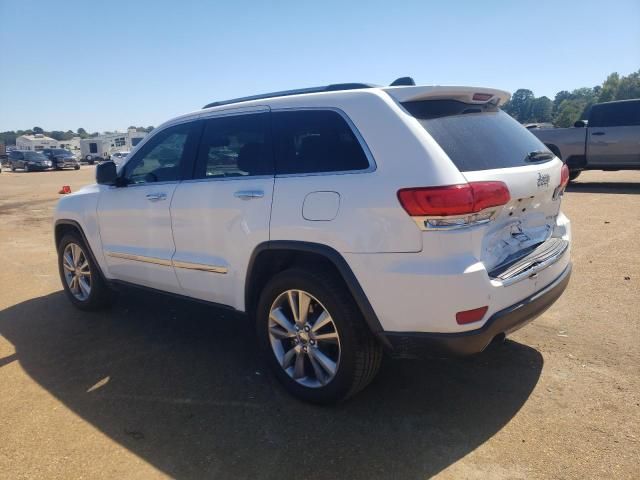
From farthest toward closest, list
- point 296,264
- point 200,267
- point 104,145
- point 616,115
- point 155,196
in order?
1. point 104,145
2. point 616,115
3. point 155,196
4. point 200,267
5. point 296,264

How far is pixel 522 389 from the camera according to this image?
324cm

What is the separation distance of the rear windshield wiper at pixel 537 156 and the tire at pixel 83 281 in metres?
3.95

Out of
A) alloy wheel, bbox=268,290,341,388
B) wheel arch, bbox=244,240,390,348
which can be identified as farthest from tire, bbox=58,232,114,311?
alloy wheel, bbox=268,290,341,388

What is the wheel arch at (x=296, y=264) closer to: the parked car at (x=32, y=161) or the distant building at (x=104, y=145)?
the parked car at (x=32, y=161)

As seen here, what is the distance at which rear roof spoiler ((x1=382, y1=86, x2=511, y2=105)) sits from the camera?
2.95 metres

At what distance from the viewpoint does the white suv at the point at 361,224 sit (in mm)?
A: 2623

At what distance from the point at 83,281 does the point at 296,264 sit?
302cm

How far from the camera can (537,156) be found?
10.8 feet

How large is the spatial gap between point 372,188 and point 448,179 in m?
0.40

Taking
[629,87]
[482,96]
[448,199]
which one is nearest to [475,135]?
[482,96]

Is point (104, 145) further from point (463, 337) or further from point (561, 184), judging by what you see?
point (463, 337)

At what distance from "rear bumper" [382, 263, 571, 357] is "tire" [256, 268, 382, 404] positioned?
0.23 m

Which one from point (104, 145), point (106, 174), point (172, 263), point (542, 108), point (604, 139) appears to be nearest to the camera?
point (172, 263)

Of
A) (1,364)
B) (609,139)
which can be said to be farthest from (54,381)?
(609,139)
